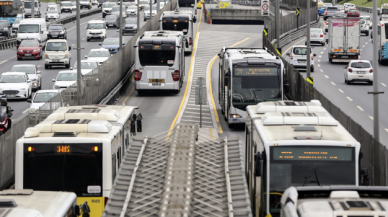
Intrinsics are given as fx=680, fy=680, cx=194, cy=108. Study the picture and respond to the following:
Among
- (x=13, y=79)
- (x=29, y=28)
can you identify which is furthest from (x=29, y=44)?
(x=13, y=79)

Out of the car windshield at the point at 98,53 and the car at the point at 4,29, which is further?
the car at the point at 4,29

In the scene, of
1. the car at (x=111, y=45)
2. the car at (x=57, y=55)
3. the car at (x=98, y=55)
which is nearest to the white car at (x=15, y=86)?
the car at (x=98, y=55)

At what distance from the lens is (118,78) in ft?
121

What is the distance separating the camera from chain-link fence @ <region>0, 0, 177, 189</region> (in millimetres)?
17078

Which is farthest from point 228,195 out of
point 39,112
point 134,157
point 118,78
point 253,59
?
point 118,78

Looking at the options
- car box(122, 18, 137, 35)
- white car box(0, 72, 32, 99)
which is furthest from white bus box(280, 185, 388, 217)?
car box(122, 18, 137, 35)

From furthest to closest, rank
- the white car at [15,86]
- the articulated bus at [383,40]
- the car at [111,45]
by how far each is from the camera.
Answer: the car at [111,45], the articulated bus at [383,40], the white car at [15,86]

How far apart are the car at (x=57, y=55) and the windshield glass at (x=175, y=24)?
317 inches

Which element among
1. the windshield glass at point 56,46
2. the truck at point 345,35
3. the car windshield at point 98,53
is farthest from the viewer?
the truck at point 345,35

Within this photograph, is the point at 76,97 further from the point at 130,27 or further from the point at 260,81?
the point at 130,27

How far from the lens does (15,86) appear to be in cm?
3588

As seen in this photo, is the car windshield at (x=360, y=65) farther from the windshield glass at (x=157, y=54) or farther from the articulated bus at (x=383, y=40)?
the windshield glass at (x=157, y=54)

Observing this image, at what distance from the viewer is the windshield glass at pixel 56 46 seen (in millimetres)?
48688

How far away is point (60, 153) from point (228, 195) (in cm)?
432
